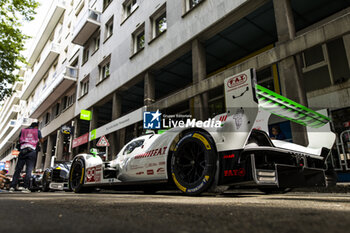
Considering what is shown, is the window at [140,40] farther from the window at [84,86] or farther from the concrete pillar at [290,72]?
the concrete pillar at [290,72]

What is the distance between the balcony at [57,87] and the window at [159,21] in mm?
10163

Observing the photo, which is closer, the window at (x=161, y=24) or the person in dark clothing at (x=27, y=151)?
the person in dark clothing at (x=27, y=151)

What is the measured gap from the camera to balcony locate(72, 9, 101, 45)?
18.1 metres

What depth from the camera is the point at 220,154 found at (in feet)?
10.4

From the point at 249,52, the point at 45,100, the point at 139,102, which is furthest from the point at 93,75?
the point at 249,52

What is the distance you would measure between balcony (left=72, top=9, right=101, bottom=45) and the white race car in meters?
16.2

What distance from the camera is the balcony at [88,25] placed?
59.3 feet

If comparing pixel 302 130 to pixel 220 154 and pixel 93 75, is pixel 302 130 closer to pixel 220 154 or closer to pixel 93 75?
pixel 220 154

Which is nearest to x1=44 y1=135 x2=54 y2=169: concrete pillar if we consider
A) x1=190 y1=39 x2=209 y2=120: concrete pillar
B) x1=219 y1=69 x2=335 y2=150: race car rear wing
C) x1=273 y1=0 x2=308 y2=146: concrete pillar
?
x1=190 y1=39 x2=209 y2=120: concrete pillar

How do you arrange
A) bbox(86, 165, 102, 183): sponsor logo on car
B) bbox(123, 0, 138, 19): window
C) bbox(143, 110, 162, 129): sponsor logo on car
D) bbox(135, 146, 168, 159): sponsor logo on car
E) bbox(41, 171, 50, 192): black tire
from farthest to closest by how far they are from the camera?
bbox(123, 0, 138, 19): window < bbox(143, 110, 162, 129): sponsor logo on car < bbox(41, 171, 50, 192): black tire < bbox(86, 165, 102, 183): sponsor logo on car < bbox(135, 146, 168, 159): sponsor logo on car

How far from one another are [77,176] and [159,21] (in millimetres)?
9302

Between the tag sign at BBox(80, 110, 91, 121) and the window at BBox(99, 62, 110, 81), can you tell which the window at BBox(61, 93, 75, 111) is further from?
the window at BBox(99, 62, 110, 81)

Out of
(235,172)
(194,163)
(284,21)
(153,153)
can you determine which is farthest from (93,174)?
(284,21)

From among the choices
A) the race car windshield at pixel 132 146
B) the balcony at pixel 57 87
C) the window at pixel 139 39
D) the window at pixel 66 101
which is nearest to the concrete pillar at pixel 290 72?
the race car windshield at pixel 132 146
